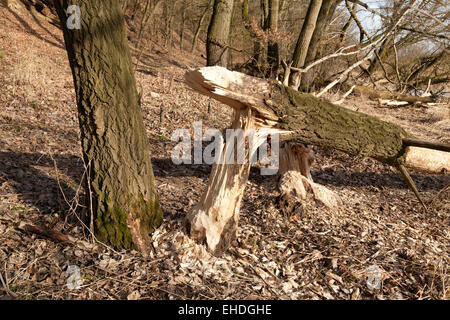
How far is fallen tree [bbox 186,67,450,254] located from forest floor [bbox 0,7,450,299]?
28cm

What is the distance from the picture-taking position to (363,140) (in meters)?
3.13

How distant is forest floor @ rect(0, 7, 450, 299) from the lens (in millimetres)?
2357

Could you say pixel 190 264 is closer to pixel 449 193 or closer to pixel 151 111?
pixel 449 193

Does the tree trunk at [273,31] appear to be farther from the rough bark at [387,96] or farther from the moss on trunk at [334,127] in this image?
the moss on trunk at [334,127]

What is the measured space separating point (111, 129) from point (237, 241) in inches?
58.9

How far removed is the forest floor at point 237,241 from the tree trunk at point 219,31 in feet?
6.90

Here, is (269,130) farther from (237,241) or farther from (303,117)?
(237,241)

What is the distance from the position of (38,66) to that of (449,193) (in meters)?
9.02

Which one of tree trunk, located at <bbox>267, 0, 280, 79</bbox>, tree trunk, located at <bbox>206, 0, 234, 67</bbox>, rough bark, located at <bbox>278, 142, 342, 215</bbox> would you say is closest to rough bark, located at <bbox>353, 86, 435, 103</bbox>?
tree trunk, located at <bbox>267, 0, 280, 79</bbox>

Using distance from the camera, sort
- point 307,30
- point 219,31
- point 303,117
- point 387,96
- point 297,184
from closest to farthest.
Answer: point 303,117 < point 297,184 < point 219,31 < point 307,30 < point 387,96

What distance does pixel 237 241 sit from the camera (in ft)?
9.50

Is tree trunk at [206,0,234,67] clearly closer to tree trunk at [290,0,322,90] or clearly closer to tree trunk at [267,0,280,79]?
tree trunk at [267,0,280,79]

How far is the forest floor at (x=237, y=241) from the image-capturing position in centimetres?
236

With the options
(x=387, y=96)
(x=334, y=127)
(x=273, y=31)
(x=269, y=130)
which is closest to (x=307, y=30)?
(x=273, y=31)
